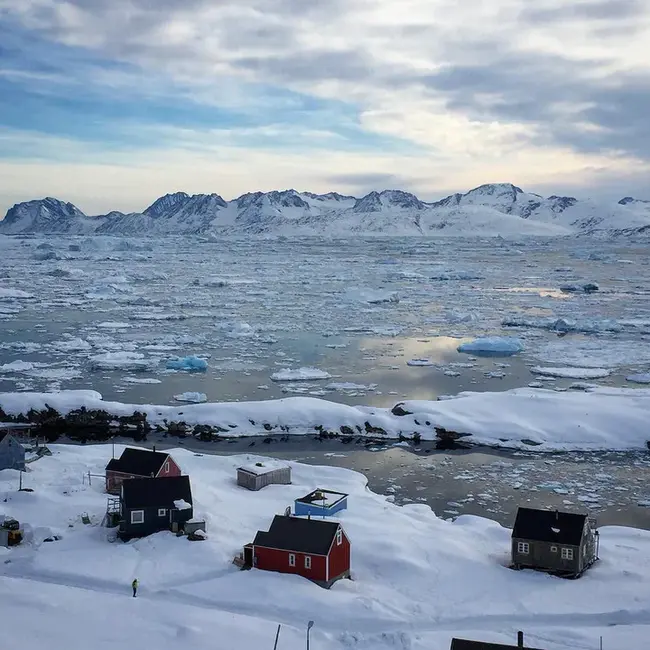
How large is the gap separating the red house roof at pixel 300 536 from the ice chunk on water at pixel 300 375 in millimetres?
17524

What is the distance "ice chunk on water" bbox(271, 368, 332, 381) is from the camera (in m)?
35.9

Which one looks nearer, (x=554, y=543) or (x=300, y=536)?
(x=300, y=536)

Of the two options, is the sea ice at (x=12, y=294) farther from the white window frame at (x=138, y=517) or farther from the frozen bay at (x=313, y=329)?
→ the white window frame at (x=138, y=517)

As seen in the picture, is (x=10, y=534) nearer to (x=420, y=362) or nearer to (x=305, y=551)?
(x=305, y=551)

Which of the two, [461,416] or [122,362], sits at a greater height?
[122,362]

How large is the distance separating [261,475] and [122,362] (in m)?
17.6

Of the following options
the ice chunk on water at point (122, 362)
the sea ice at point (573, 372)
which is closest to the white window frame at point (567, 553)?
the sea ice at point (573, 372)

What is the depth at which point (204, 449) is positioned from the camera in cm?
2780

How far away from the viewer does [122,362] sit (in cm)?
3909

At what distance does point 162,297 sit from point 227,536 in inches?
1974

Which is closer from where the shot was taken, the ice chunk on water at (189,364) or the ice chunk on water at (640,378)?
the ice chunk on water at (640,378)

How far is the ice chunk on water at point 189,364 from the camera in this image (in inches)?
1505

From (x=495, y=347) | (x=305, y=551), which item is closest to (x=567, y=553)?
(x=305, y=551)

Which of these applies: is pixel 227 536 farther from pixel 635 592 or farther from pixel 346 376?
pixel 346 376
